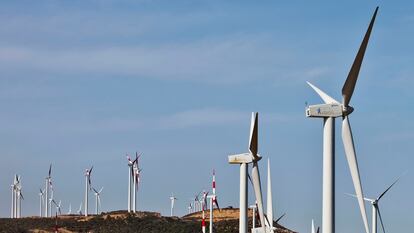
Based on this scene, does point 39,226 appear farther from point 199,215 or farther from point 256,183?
point 256,183

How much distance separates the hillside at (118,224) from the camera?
5374 inches

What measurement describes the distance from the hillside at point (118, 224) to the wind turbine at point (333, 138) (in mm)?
85756

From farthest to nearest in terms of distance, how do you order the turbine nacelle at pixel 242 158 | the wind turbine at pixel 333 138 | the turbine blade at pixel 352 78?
the turbine nacelle at pixel 242 158, the turbine blade at pixel 352 78, the wind turbine at pixel 333 138

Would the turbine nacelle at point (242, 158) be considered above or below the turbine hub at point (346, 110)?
below

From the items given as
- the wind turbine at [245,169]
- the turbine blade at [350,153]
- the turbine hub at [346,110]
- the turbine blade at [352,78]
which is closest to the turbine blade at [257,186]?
the wind turbine at [245,169]

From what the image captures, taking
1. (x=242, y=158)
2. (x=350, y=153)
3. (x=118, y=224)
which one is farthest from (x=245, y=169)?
(x=118, y=224)

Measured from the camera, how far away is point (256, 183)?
208ft

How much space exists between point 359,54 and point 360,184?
6.04m

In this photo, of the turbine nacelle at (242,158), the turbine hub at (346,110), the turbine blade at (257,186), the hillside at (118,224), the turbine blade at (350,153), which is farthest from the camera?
the hillside at (118,224)

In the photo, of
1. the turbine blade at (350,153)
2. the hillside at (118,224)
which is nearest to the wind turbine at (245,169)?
the turbine blade at (350,153)

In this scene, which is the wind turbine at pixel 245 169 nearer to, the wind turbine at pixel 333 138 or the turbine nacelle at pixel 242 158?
the turbine nacelle at pixel 242 158

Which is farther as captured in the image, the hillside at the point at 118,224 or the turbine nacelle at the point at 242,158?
the hillside at the point at 118,224

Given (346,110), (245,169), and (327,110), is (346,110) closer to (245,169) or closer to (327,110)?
(327,110)

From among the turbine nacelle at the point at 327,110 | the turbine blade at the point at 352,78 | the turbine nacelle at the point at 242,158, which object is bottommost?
the turbine nacelle at the point at 242,158
